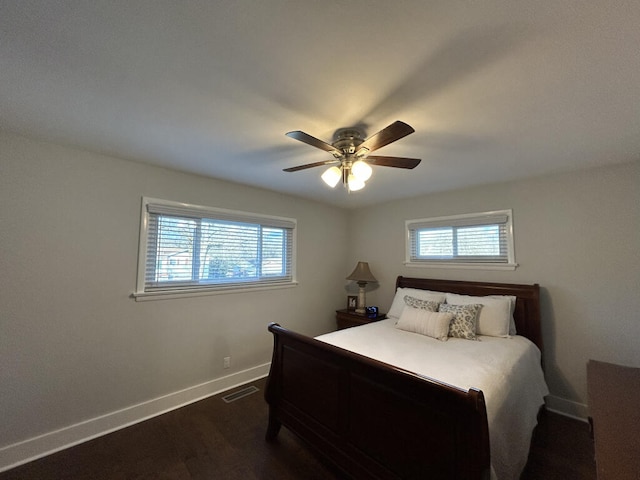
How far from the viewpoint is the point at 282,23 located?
102 centimetres

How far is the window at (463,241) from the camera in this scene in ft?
9.73

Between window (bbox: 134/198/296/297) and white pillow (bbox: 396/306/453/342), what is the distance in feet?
5.24

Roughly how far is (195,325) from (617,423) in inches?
124

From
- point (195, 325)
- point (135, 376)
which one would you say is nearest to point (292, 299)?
point (195, 325)

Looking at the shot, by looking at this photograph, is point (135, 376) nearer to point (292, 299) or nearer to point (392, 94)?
point (292, 299)

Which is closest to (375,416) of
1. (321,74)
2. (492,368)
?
(492,368)

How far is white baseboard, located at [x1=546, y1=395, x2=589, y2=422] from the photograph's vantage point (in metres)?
2.44

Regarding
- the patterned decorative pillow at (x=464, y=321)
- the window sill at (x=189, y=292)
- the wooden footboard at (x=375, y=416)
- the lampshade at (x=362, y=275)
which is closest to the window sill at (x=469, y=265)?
the lampshade at (x=362, y=275)

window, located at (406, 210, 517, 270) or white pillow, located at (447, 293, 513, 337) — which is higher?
window, located at (406, 210, 517, 270)

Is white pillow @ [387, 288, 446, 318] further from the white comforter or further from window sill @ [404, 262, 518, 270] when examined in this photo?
the white comforter

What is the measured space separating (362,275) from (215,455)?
2.68 metres

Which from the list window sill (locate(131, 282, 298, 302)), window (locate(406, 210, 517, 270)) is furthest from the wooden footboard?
window (locate(406, 210, 517, 270))

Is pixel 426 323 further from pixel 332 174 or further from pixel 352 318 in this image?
pixel 332 174

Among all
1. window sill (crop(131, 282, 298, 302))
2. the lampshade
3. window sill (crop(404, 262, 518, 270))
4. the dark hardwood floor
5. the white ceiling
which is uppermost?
the white ceiling
